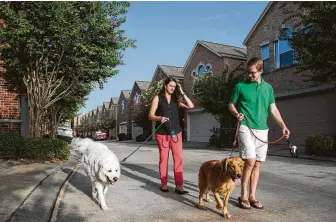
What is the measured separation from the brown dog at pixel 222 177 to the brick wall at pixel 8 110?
10814mm

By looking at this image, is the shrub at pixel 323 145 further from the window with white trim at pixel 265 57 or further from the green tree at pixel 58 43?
the window with white trim at pixel 265 57

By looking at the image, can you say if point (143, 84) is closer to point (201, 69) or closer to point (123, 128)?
point (123, 128)

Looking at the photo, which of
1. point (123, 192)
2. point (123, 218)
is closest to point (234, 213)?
point (123, 218)

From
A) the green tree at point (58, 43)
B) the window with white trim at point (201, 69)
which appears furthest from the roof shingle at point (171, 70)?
the green tree at point (58, 43)

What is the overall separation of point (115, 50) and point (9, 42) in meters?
3.16

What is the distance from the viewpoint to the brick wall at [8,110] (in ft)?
43.0

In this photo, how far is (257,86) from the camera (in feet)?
16.0

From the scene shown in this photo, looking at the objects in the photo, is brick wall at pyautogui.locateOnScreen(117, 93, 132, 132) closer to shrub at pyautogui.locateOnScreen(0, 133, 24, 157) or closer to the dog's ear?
shrub at pyautogui.locateOnScreen(0, 133, 24, 157)

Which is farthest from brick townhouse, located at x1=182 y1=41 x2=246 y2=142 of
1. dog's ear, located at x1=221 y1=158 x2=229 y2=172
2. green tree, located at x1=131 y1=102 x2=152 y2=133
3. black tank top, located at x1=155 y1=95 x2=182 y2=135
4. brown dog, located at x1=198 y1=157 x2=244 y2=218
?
dog's ear, located at x1=221 y1=158 x2=229 y2=172

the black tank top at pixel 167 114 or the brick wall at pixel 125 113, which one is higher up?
the brick wall at pixel 125 113

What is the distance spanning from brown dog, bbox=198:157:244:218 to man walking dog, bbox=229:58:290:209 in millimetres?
481

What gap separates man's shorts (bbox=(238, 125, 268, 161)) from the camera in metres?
4.74

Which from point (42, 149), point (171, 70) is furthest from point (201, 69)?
point (42, 149)

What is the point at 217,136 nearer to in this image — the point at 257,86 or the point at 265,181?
the point at 265,181
